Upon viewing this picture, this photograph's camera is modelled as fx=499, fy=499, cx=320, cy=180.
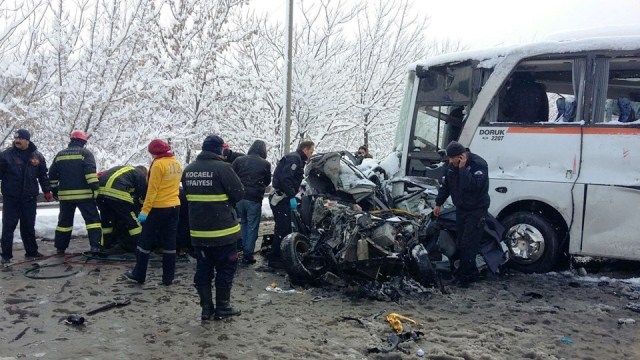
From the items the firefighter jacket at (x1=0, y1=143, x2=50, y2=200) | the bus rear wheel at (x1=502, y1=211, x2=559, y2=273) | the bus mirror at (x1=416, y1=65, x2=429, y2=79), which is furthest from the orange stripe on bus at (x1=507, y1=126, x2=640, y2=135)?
the firefighter jacket at (x1=0, y1=143, x2=50, y2=200)

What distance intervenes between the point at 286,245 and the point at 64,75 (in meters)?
7.18

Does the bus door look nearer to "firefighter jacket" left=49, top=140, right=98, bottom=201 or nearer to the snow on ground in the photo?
"firefighter jacket" left=49, top=140, right=98, bottom=201

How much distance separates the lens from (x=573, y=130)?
6207mm

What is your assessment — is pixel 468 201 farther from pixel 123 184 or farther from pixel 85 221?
pixel 85 221

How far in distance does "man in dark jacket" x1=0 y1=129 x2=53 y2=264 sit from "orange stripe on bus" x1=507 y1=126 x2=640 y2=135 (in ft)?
20.8

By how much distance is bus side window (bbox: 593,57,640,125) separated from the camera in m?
6.09

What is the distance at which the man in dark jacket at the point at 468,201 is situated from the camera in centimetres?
584

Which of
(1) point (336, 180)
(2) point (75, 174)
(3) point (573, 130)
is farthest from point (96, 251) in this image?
(3) point (573, 130)

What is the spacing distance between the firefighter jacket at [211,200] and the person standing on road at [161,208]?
1035 mm

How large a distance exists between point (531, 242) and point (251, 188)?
3.79m

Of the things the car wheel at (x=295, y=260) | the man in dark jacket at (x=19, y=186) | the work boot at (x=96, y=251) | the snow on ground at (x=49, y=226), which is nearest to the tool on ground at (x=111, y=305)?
the car wheel at (x=295, y=260)

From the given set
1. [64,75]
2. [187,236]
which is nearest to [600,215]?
[187,236]

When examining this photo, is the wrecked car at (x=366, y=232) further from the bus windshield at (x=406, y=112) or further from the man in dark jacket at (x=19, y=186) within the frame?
the man in dark jacket at (x=19, y=186)

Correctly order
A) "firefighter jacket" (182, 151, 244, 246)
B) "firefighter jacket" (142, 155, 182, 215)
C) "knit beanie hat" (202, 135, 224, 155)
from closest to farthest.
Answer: "firefighter jacket" (182, 151, 244, 246)
"knit beanie hat" (202, 135, 224, 155)
"firefighter jacket" (142, 155, 182, 215)
